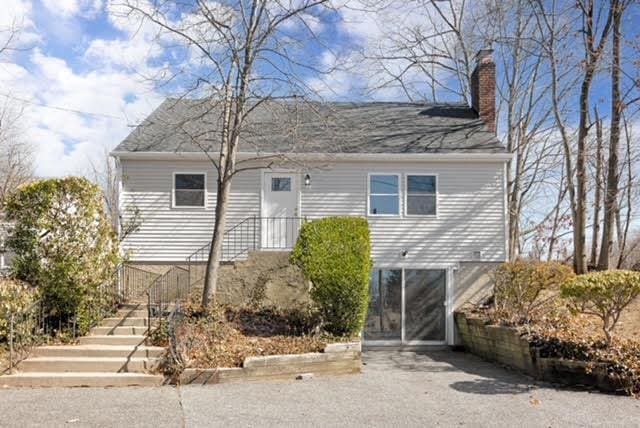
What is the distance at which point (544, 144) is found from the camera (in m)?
21.5

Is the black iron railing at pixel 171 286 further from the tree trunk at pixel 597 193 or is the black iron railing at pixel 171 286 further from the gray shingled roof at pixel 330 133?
the tree trunk at pixel 597 193

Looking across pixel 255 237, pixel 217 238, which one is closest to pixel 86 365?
pixel 217 238

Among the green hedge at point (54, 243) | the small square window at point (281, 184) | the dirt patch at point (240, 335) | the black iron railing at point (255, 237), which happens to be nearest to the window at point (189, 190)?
the black iron railing at point (255, 237)

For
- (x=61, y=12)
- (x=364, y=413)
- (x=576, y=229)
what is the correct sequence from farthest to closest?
1. (x=576, y=229)
2. (x=61, y=12)
3. (x=364, y=413)

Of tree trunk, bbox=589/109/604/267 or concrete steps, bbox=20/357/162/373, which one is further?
tree trunk, bbox=589/109/604/267

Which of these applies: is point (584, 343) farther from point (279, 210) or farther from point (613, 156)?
point (613, 156)

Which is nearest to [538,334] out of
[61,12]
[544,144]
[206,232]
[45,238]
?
[206,232]

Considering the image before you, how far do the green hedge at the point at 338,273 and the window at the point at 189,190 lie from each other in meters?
4.04

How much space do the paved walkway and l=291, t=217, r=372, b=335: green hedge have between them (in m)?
1.39

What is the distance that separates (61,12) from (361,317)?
8681 millimetres

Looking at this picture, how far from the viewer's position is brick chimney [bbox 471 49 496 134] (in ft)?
48.0

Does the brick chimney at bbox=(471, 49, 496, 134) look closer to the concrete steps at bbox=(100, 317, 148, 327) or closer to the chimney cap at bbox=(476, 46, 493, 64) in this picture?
the chimney cap at bbox=(476, 46, 493, 64)

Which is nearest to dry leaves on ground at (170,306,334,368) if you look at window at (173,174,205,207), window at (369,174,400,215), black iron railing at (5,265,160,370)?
black iron railing at (5,265,160,370)

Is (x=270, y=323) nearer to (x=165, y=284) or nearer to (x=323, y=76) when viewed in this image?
(x=165, y=284)
